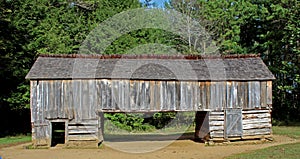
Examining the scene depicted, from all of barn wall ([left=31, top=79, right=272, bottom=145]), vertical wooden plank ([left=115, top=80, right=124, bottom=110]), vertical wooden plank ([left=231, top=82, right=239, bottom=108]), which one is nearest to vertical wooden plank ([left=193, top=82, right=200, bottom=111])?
barn wall ([left=31, top=79, right=272, bottom=145])

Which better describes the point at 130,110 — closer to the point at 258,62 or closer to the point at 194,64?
the point at 194,64

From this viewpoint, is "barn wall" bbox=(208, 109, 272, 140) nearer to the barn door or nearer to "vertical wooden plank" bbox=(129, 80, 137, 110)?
the barn door

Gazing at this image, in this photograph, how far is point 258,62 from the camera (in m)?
27.1

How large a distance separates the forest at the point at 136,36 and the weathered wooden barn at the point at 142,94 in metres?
8.26

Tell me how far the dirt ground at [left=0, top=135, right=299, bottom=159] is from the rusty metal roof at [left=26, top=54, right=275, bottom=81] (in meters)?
4.26

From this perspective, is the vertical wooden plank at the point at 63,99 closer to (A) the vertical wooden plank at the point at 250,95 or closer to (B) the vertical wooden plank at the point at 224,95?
(B) the vertical wooden plank at the point at 224,95

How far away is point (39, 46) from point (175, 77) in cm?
1572

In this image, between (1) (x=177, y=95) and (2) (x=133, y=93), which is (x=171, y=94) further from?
(2) (x=133, y=93)

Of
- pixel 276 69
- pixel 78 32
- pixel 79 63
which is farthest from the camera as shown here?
pixel 78 32

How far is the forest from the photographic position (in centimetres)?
3323

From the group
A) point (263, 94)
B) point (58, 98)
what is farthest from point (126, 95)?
point (263, 94)

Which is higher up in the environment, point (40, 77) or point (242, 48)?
point (242, 48)

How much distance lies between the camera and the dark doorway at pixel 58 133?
2836 centimetres

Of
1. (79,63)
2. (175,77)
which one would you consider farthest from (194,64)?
(79,63)
